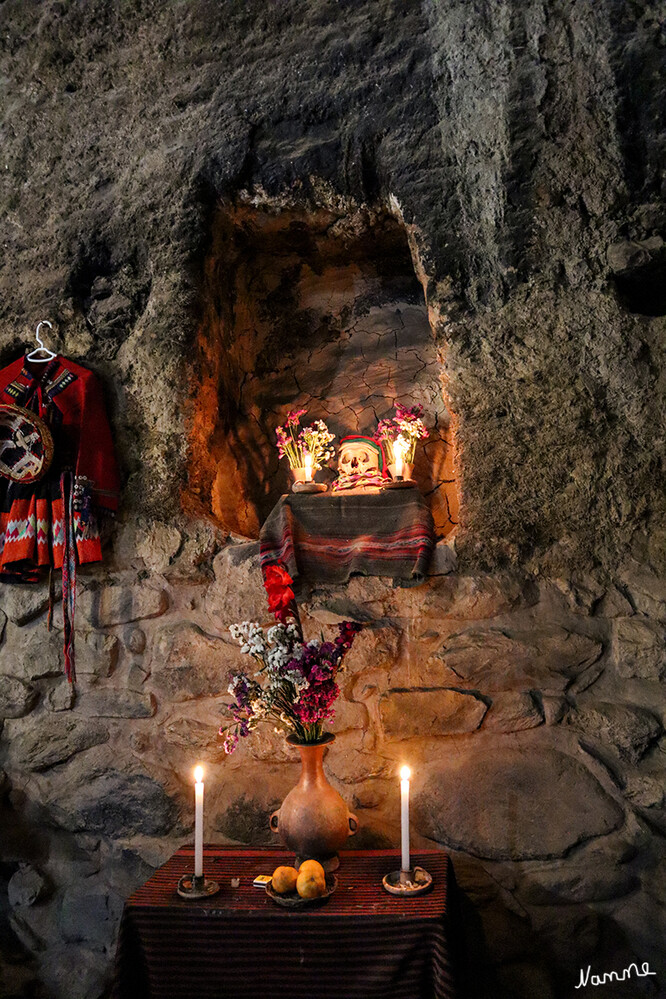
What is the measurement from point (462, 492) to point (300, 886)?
1.12 meters

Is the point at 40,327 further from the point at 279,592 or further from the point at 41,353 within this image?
the point at 279,592

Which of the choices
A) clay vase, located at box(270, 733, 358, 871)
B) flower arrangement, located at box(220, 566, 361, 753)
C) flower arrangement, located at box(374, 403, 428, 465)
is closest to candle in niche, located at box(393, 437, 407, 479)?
flower arrangement, located at box(374, 403, 428, 465)

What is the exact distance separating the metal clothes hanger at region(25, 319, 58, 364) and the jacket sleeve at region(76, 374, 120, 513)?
0.20 metres

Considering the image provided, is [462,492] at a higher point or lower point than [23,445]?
lower

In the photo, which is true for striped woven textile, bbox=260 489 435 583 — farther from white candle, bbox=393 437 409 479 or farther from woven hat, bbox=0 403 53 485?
woven hat, bbox=0 403 53 485

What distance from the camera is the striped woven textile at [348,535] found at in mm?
2045

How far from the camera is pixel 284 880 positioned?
5.37 feet

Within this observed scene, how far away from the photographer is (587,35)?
204 cm

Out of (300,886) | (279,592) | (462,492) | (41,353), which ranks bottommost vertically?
(300,886)

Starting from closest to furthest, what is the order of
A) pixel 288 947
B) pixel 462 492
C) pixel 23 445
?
pixel 288 947
pixel 462 492
pixel 23 445

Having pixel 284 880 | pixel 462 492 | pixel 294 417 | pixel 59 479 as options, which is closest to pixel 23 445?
pixel 59 479

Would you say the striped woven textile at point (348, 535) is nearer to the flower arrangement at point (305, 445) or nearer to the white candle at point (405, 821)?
the flower arrangement at point (305, 445)

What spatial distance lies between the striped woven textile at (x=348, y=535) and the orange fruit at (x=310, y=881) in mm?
766

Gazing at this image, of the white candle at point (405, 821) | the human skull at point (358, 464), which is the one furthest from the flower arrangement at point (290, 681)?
the human skull at point (358, 464)
